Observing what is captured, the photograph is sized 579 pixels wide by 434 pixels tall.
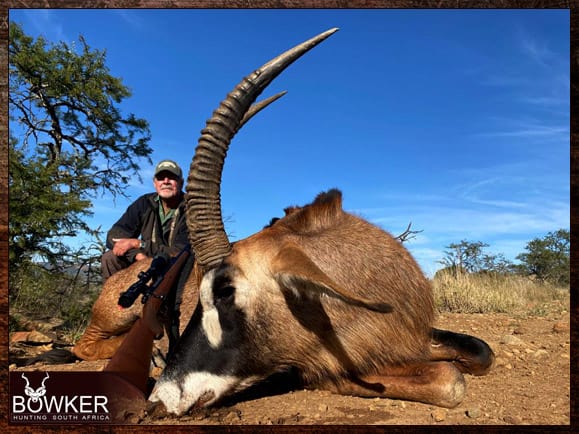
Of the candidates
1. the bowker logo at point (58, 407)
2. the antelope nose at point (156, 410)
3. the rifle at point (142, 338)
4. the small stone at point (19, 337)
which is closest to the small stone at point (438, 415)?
the antelope nose at point (156, 410)

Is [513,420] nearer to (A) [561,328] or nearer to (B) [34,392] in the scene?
(B) [34,392]

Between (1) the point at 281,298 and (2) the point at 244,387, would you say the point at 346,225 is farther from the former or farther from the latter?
(2) the point at 244,387

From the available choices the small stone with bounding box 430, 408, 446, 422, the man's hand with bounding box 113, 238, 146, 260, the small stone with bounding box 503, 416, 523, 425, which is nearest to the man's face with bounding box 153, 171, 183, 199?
the man's hand with bounding box 113, 238, 146, 260

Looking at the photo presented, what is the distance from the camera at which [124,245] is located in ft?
19.1

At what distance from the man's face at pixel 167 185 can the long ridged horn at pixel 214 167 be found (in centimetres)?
249

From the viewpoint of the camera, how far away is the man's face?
5852 mm

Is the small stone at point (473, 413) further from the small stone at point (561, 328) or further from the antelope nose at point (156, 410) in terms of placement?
the small stone at point (561, 328)

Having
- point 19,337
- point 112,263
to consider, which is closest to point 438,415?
point 112,263

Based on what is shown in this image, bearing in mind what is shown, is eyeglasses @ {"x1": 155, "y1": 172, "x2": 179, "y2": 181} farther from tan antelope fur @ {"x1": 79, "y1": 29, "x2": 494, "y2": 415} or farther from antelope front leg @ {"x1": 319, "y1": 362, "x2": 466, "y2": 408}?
antelope front leg @ {"x1": 319, "y1": 362, "x2": 466, "y2": 408}

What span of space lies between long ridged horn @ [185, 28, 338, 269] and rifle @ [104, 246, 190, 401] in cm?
83

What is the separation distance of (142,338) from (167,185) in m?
2.58

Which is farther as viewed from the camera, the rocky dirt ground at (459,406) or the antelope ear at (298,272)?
the rocky dirt ground at (459,406)

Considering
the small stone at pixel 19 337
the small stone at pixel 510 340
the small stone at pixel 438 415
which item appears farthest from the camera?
the small stone at pixel 19 337

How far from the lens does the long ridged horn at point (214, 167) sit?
10.9ft
